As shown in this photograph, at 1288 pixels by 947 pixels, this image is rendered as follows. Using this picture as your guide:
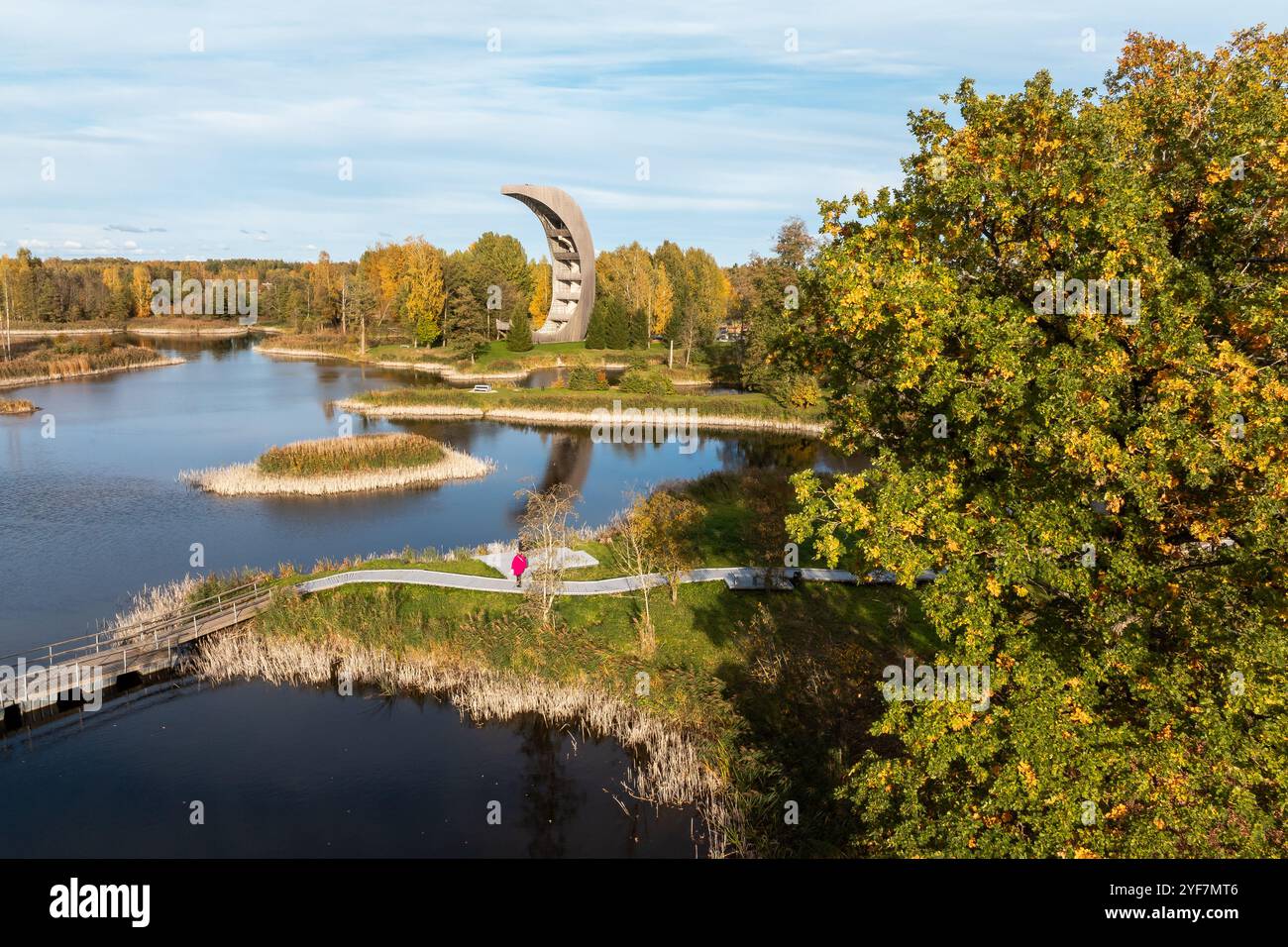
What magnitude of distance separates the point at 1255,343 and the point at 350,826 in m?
16.1

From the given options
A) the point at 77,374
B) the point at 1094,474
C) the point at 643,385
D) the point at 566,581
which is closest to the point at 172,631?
the point at 566,581

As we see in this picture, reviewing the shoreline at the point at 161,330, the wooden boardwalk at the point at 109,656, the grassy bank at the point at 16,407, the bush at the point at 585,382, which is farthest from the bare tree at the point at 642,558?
the shoreline at the point at 161,330

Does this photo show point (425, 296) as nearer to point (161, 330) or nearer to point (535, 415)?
point (535, 415)

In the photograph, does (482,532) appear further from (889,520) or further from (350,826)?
(889,520)

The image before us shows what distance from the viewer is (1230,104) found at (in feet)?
36.5

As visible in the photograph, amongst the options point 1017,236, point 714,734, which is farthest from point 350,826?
point 1017,236

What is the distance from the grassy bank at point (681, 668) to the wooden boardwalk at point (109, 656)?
105 centimetres

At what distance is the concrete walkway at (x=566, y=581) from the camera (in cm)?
2353

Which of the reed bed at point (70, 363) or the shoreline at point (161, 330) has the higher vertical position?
the shoreline at point (161, 330)

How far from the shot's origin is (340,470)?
1553 inches

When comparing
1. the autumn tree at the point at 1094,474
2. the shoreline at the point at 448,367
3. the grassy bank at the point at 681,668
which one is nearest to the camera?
the autumn tree at the point at 1094,474

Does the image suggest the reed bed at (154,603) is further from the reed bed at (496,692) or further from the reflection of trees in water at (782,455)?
the reflection of trees in water at (782,455)
